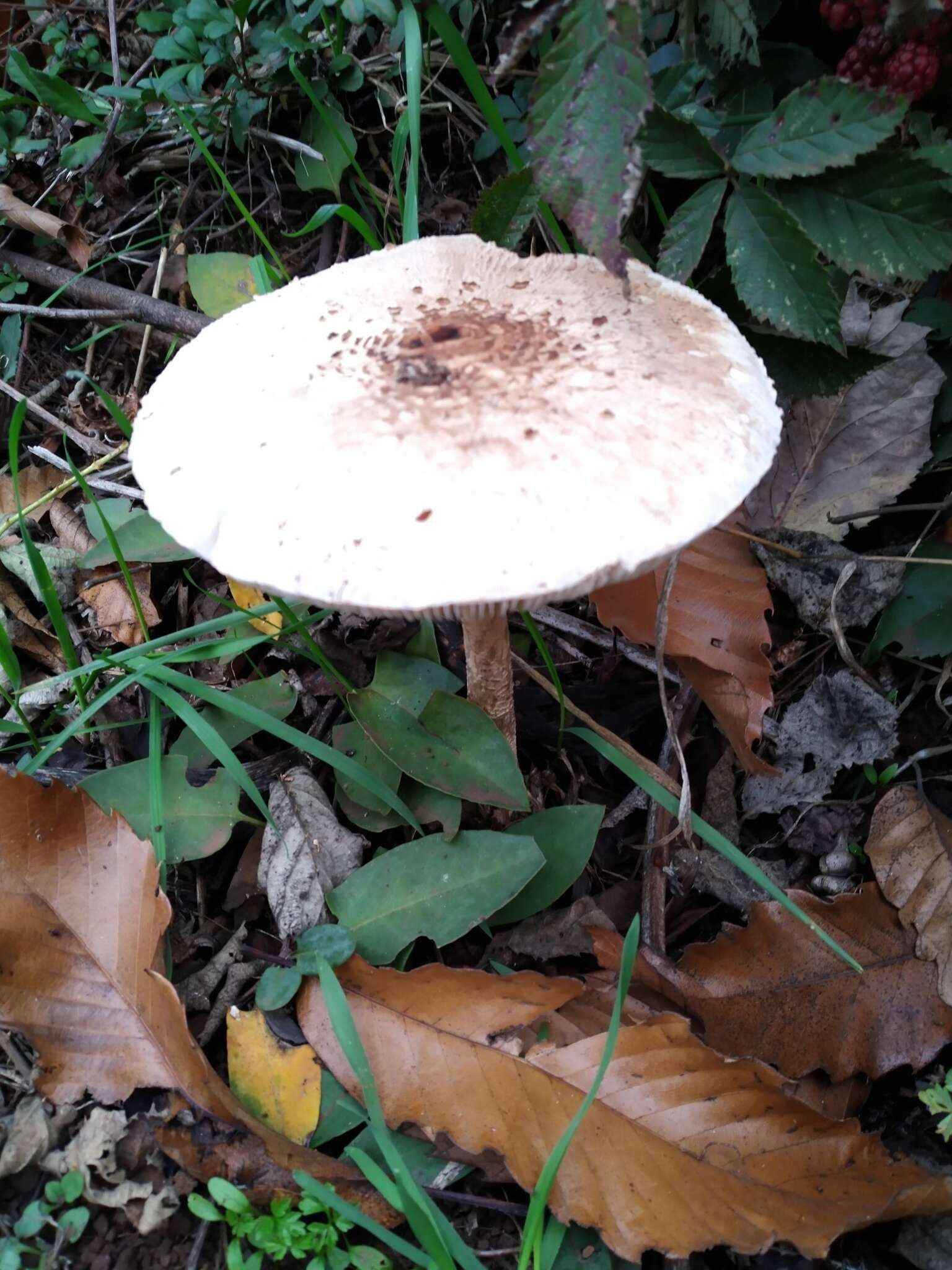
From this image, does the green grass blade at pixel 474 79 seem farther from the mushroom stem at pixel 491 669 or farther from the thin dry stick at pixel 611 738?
the thin dry stick at pixel 611 738

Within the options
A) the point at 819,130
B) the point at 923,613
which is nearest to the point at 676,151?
the point at 819,130

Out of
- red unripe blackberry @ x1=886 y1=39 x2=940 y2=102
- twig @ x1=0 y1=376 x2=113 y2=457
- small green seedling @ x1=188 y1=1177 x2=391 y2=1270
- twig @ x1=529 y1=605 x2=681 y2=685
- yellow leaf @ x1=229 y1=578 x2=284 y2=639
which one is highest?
red unripe blackberry @ x1=886 y1=39 x2=940 y2=102

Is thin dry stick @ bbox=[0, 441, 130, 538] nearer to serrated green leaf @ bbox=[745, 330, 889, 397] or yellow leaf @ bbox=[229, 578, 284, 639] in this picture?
yellow leaf @ bbox=[229, 578, 284, 639]

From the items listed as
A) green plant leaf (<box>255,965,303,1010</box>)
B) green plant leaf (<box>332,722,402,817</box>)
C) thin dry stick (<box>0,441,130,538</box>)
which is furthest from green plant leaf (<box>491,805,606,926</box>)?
thin dry stick (<box>0,441,130,538</box>)

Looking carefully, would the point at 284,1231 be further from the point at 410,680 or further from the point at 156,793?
the point at 410,680

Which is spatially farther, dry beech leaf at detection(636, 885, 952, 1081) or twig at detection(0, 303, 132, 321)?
twig at detection(0, 303, 132, 321)

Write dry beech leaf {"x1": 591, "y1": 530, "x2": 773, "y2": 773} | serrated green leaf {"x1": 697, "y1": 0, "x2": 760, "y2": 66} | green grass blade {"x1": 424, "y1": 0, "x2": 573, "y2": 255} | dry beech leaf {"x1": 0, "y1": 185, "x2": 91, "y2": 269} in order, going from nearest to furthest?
serrated green leaf {"x1": 697, "y1": 0, "x2": 760, "y2": 66} → green grass blade {"x1": 424, "y1": 0, "x2": 573, "y2": 255} → dry beech leaf {"x1": 591, "y1": 530, "x2": 773, "y2": 773} → dry beech leaf {"x1": 0, "y1": 185, "x2": 91, "y2": 269}

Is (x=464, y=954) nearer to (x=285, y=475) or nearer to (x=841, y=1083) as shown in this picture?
(x=841, y=1083)

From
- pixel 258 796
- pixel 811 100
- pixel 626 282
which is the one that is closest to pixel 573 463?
pixel 626 282
